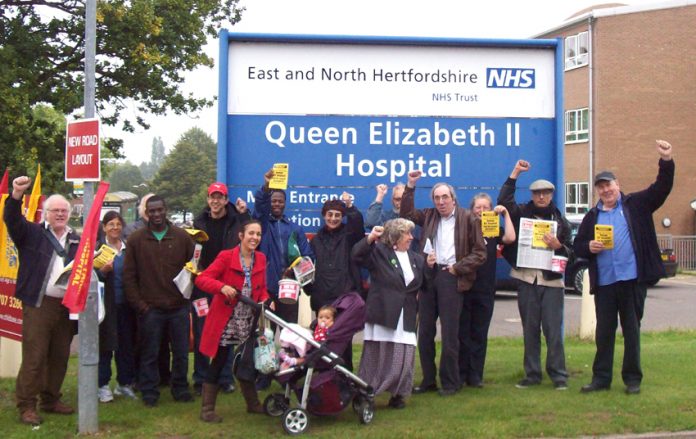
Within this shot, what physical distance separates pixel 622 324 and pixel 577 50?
31.6 m

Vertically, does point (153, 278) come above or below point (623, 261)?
below

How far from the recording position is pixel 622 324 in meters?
7.54

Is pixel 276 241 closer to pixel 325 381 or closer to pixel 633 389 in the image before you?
pixel 325 381

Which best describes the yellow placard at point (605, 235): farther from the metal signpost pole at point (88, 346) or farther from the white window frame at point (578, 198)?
the white window frame at point (578, 198)

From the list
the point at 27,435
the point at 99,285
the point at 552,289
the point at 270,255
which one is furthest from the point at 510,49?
the point at 27,435

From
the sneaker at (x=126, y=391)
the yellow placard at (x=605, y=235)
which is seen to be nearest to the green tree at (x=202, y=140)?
the sneaker at (x=126, y=391)

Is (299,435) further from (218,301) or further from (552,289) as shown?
(552,289)

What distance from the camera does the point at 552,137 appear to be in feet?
28.6

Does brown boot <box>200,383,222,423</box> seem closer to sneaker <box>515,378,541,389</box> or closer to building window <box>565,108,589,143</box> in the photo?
sneaker <box>515,378,541,389</box>

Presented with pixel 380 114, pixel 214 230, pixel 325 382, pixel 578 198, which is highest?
pixel 578 198

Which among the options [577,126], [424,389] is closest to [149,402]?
[424,389]

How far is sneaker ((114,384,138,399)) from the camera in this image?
7.67 m

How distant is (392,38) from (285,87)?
1202 mm

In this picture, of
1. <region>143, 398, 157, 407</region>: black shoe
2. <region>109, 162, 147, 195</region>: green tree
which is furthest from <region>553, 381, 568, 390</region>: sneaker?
<region>109, 162, 147, 195</region>: green tree
